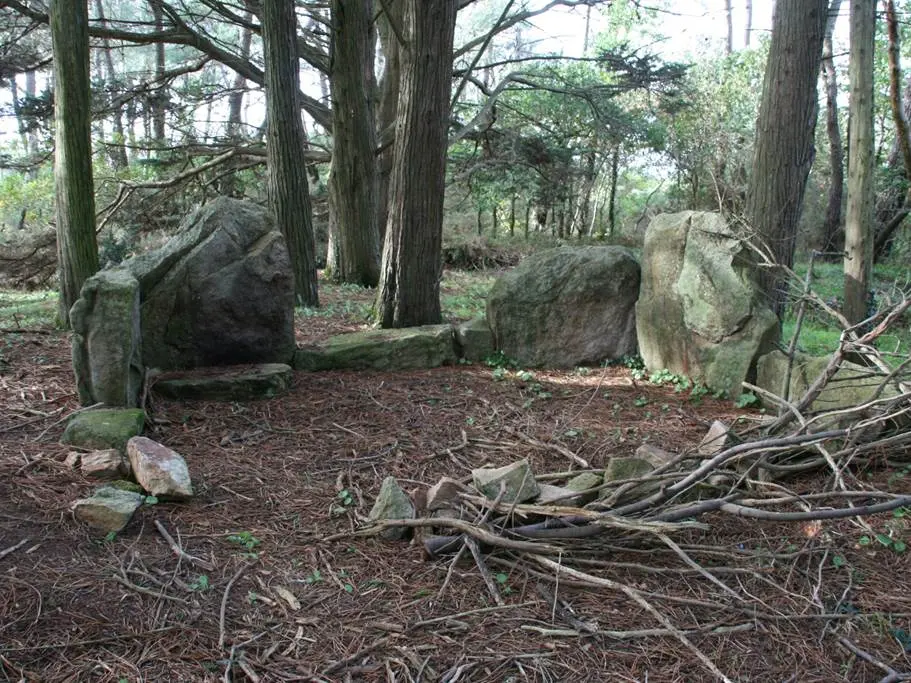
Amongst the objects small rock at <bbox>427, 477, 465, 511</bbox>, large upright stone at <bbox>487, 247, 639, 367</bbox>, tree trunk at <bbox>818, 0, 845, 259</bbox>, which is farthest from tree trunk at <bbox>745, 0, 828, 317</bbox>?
tree trunk at <bbox>818, 0, 845, 259</bbox>

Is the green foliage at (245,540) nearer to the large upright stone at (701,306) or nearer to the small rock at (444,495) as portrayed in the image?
the small rock at (444,495)

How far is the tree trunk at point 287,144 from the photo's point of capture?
870cm

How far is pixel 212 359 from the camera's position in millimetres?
5398

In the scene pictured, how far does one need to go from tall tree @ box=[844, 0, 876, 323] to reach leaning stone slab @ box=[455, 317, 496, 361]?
340 centimetres

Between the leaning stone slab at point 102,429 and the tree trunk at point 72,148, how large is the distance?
3.25 meters

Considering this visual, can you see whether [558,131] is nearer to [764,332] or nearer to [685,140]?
[685,140]

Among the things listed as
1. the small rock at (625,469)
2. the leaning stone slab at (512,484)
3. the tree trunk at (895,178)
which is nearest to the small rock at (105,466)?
the leaning stone slab at (512,484)

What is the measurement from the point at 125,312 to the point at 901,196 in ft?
51.7

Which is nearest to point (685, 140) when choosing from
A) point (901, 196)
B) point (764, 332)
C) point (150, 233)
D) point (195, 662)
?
point (901, 196)

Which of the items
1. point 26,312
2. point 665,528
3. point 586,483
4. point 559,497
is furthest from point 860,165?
point 26,312

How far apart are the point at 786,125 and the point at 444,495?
17.2ft

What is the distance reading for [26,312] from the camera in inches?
319

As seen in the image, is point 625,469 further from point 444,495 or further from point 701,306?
point 701,306

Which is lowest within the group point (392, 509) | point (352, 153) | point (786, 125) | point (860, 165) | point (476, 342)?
point (392, 509)
